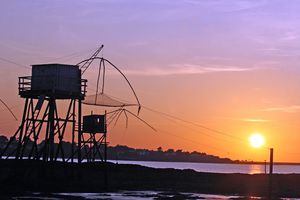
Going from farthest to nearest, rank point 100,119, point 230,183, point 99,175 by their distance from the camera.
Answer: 1. point 230,183
2. point 99,175
3. point 100,119

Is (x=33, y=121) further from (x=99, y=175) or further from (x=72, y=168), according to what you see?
(x=99, y=175)

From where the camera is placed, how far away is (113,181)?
268 ft

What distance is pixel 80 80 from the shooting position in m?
64.9

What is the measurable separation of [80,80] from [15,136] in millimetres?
9224

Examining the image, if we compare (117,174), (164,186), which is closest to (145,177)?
(117,174)

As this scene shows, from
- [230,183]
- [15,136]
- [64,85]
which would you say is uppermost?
[64,85]

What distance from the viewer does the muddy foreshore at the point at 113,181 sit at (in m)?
63.4

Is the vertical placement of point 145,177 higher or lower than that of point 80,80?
lower

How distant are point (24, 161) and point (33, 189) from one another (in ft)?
→ 22.6

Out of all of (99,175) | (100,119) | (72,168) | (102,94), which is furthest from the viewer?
(99,175)

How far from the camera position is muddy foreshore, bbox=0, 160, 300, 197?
2496 inches

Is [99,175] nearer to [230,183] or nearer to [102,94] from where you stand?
[230,183]

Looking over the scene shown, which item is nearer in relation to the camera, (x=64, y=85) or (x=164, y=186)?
(x=64, y=85)

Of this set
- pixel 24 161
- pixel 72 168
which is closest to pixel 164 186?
pixel 72 168
